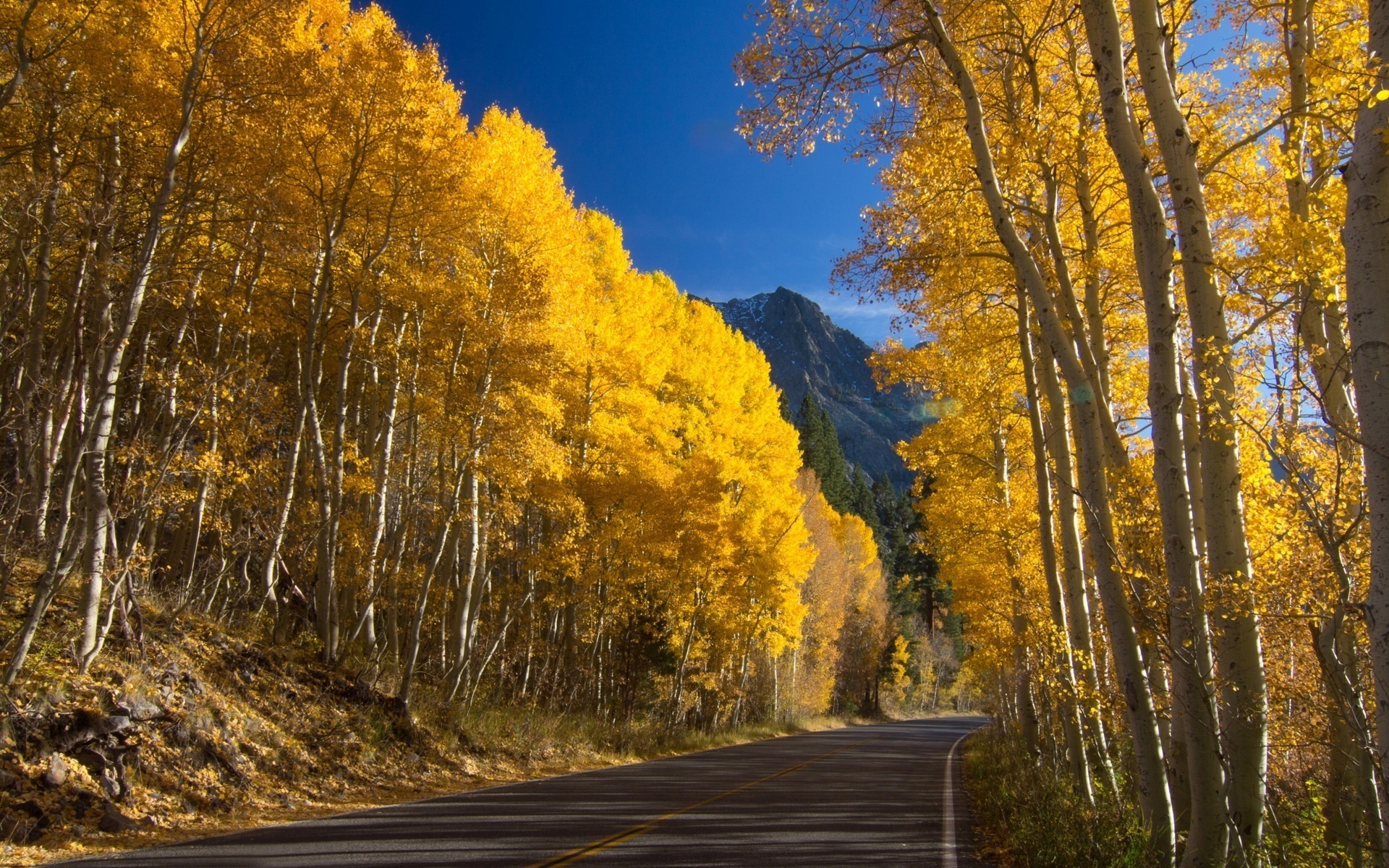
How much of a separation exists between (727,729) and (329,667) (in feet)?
49.7

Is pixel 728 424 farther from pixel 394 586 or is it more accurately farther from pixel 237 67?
pixel 237 67

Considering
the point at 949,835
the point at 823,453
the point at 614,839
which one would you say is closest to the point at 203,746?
the point at 614,839

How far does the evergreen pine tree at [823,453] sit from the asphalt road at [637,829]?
34.3 meters

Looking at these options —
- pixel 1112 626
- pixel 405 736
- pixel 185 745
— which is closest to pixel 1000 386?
pixel 1112 626

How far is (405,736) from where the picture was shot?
10.5 meters

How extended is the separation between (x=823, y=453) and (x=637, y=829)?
42.8 metres

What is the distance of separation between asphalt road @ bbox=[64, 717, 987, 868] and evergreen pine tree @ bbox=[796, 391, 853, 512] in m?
34.3

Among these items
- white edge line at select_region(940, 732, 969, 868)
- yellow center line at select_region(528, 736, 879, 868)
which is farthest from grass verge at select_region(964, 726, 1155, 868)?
yellow center line at select_region(528, 736, 879, 868)

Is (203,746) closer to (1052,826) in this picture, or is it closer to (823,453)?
(1052,826)

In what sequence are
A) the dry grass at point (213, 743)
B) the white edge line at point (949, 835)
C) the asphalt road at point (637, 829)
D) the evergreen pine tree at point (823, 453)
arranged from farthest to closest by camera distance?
the evergreen pine tree at point (823, 453) < the white edge line at point (949, 835) < the dry grass at point (213, 743) < the asphalt road at point (637, 829)

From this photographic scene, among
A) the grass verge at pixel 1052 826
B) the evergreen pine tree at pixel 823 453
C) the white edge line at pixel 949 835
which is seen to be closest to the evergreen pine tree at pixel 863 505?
the evergreen pine tree at pixel 823 453

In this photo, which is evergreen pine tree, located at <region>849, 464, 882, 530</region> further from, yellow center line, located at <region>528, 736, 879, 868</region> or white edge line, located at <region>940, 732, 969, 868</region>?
yellow center line, located at <region>528, 736, 879, 868</region>

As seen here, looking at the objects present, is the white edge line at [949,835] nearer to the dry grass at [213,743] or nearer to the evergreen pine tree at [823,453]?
the dry grass at [213,743]

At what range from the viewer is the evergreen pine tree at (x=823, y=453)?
4684 cm
